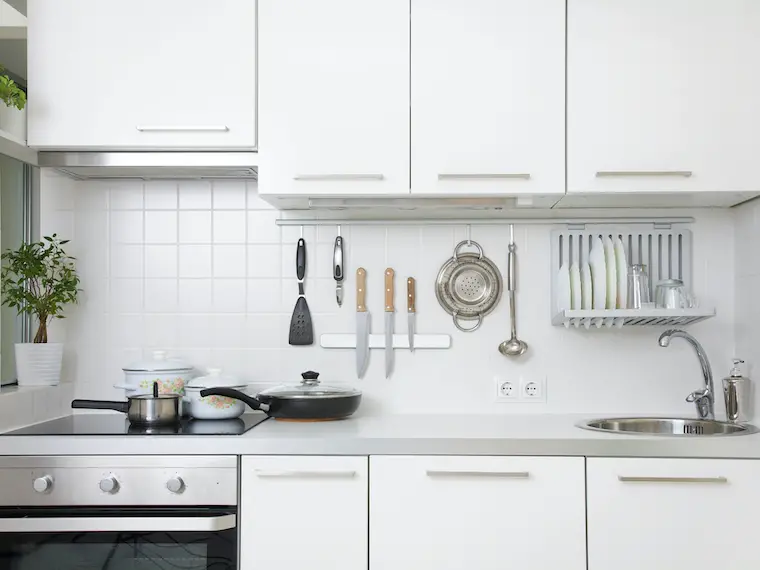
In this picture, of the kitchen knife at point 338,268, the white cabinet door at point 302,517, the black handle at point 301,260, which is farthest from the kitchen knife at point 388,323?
the white cabinet door at point 302,517

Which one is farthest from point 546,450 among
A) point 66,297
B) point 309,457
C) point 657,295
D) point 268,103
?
point 66,297

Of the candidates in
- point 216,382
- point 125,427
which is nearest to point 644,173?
point 216,382

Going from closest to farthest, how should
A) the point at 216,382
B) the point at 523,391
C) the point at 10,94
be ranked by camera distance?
the point at 10,94 → the point at 216,382 → the point at 523,391

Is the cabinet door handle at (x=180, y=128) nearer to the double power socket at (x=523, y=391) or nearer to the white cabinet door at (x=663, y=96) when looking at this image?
the white cabinet door at (x=663, y=96)

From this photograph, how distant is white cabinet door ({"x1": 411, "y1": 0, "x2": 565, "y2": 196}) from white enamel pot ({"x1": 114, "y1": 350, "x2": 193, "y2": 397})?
948 mm

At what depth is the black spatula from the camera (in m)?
2.71

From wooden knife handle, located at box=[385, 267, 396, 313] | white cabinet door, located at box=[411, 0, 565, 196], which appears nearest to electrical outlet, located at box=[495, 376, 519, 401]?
wooden knife handle, located at box=[385, 267, 396, 313]

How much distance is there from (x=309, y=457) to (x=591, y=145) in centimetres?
119

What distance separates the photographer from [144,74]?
2.38 m

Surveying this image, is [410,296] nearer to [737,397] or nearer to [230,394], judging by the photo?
[230,394]

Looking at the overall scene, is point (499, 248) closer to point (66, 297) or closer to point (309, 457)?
point (309, 457)

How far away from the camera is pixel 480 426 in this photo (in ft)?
7.76

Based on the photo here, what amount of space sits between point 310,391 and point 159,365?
48 centimetres

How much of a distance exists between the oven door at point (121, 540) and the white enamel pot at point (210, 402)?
396 millimetres
